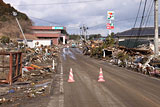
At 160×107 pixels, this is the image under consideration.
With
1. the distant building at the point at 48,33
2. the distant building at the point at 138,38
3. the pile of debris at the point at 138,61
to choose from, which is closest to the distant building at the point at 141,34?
the distant building at the point at 138,38

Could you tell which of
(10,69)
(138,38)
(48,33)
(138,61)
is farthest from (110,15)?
(10,69)

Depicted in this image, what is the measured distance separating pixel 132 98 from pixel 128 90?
1580 millimetres

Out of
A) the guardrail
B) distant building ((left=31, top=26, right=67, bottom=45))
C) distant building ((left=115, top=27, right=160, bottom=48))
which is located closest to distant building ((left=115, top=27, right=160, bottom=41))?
distant building ((left=115, top=27, right=160, bottom=48))

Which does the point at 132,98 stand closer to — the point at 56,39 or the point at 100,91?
the point at 100,91

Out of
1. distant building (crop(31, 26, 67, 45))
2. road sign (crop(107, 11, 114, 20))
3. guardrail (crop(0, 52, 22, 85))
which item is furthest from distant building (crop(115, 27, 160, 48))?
distant building (crop(31, 26, 67, 45))

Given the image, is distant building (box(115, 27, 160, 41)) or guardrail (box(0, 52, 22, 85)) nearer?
guardrail (box(0, 52, 22, 85))

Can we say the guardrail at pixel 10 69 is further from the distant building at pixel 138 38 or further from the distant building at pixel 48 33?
the distant building at pixel 48 33

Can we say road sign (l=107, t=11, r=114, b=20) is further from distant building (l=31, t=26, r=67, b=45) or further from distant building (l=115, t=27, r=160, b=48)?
distant building (l=31, t=26, r=67, b=45)

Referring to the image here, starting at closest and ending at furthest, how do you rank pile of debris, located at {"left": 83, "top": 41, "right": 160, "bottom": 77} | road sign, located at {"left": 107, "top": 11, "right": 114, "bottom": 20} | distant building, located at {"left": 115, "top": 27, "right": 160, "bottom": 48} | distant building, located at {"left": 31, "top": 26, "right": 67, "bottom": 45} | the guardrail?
the guardrail → pile of debris, located at {"left": 83, "top": 41, "right": 160, "bottom": 77} → distant building, located at {"left": 115, "top": 27, "right": 160, "bottom": 48} → road sign, located at {"left": 107, "top": 11, "right": 114, "bottom": 20} → distant building, located at {"left": 31, "top": 26, "right": 67, "bottom": 45}

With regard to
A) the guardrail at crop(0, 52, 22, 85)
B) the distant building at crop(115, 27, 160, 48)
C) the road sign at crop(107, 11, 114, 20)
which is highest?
the road sign at crop(107, 11, 114, 20)

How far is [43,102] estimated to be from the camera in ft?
24.9

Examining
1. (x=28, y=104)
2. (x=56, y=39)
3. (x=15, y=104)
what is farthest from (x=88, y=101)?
(x=56, y=39)

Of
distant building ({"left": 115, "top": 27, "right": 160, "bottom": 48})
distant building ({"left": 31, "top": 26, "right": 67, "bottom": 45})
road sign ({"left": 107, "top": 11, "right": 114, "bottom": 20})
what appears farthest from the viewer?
distant building ({"left": 31, "top": 26, "right": 67, "bottom": 45})

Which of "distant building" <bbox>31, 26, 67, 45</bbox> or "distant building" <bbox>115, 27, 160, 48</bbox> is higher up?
"distant building" <bbox>31, 26, 67, 45</bbox>
